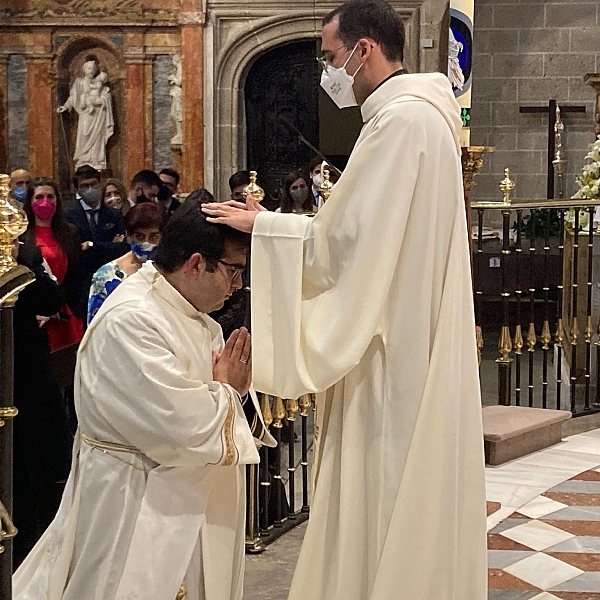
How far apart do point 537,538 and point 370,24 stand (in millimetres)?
2314

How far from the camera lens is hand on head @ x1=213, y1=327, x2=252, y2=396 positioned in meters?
2.75

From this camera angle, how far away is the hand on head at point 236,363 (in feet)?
9.01

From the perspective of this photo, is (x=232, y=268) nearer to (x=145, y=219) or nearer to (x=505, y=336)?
(x=145, y=219)

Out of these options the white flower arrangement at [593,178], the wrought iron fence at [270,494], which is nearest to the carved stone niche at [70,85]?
the white flower arrangement at [593,178]

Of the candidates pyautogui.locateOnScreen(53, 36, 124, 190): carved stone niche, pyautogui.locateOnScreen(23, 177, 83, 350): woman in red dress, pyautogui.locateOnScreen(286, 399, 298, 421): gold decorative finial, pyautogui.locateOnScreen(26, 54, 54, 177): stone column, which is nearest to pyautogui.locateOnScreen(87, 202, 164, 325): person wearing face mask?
pyautogui.locateOnScreen(286, 399, 298, 421): gold decorative finial

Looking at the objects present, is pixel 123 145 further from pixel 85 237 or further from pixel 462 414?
pixel 462 414

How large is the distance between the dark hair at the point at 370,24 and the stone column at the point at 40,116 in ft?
32.1

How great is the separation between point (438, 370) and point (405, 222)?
15.6 inches

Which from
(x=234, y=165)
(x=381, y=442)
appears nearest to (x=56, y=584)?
(x=381, y=442)

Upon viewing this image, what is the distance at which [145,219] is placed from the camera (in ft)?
13.5

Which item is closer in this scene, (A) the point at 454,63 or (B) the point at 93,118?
(A) the point at 454,63

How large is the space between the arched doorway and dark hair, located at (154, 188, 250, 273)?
31.0 ft

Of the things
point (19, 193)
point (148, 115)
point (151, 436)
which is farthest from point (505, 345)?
point (148, 115)

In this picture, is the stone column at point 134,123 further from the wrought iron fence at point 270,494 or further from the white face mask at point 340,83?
the white face mask at point 340,83
